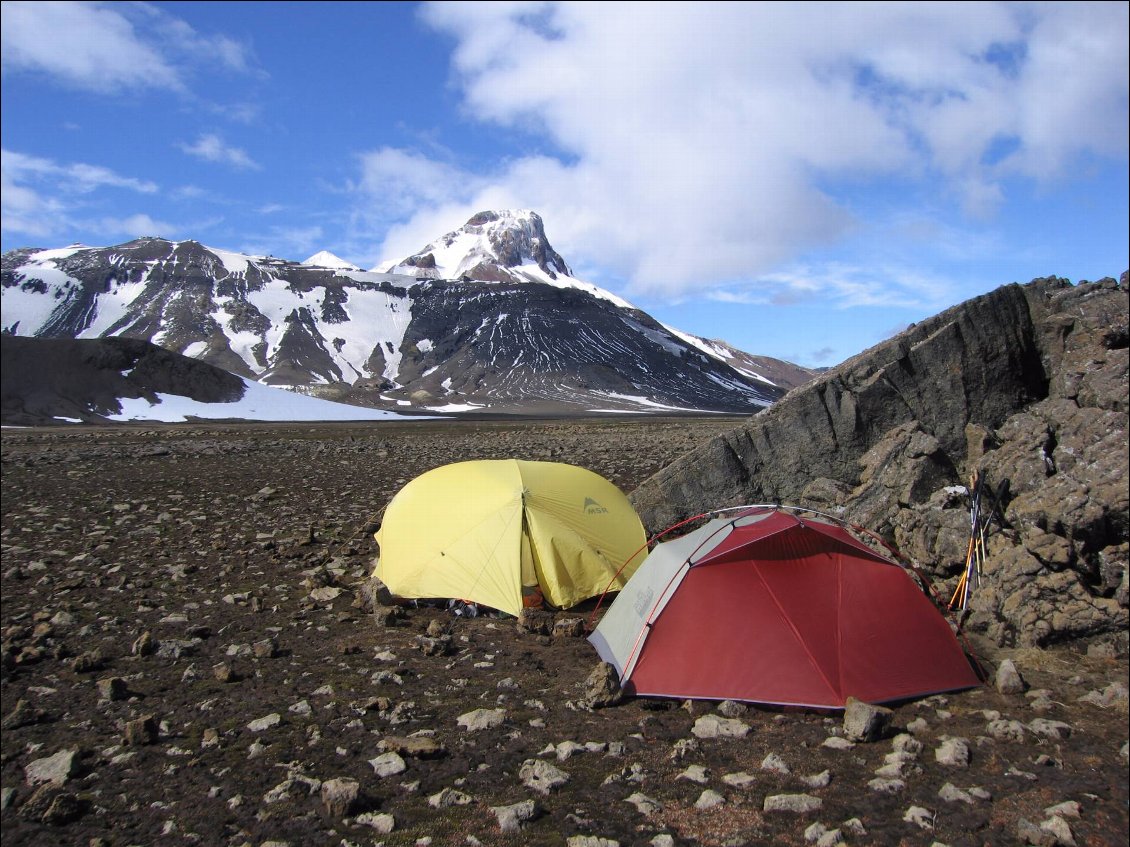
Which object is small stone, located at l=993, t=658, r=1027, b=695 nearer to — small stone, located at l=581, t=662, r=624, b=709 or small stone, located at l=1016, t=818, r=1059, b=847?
small stone, located at l=1016, t=818, r=1059, b=847

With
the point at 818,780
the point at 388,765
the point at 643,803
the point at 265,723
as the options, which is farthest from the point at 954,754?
the point at 265,723

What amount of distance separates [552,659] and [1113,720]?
18.3 ft

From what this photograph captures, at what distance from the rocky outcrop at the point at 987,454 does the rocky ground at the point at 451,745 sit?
98 centimetres

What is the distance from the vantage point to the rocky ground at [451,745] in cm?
556

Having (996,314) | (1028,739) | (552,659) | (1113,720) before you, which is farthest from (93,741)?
(996,314)

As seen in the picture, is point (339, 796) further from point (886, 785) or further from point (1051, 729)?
point (1051, 729)

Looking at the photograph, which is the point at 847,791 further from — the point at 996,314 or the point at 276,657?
the point at 996,314

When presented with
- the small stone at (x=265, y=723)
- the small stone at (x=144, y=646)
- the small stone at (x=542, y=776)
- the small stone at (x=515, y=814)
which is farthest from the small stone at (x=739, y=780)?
the small stone at (x=144, y=646)

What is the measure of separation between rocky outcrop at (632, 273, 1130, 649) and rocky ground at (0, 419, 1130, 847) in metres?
0.98

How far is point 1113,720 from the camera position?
657cm

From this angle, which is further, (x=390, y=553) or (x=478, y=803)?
(x=390, y=553)

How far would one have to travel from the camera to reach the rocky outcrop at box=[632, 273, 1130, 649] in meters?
8.47

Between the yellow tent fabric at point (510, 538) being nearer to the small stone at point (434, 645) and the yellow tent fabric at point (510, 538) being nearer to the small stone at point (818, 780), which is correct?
the small stone at point (434, 645)

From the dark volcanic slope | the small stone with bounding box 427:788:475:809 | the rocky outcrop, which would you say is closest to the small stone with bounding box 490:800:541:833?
the small stone with bounding box 427:788:475:809
